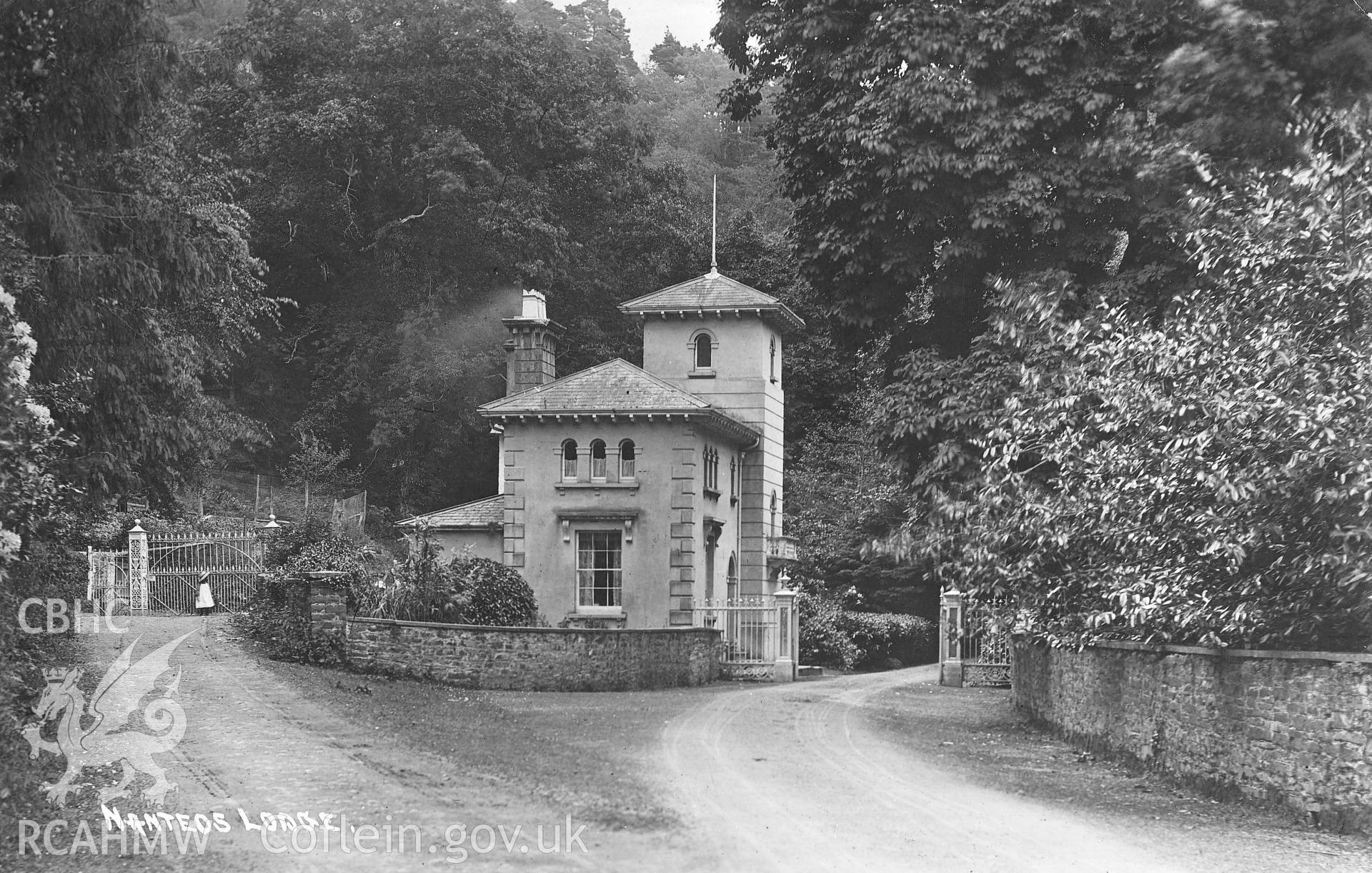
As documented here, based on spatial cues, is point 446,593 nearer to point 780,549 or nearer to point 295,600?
point 295,600

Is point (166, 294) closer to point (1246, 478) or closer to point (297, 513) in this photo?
Result: point (1246, 478)

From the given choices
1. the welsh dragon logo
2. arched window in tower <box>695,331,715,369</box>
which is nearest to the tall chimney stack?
arched window in tower <box>695,331,715,369</box>

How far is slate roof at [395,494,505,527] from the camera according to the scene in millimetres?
33531

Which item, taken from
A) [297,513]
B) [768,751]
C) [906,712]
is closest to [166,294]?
[768,751]

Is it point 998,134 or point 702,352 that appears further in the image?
point 702,352

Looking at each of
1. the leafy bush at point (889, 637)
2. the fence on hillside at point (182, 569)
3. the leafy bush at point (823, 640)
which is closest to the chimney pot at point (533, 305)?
the fence on hillside at point (182, 569)

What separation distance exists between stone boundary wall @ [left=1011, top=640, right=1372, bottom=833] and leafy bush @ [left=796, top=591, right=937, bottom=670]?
52.2 feet

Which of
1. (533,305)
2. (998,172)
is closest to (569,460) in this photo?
(533,305)

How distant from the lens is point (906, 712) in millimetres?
21625

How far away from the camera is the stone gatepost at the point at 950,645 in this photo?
93.5ft

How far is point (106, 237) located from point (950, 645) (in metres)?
18.8

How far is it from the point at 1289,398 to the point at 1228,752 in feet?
10.9

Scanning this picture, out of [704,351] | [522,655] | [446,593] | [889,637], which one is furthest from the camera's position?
[889,637]

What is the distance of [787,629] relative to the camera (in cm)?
2836
